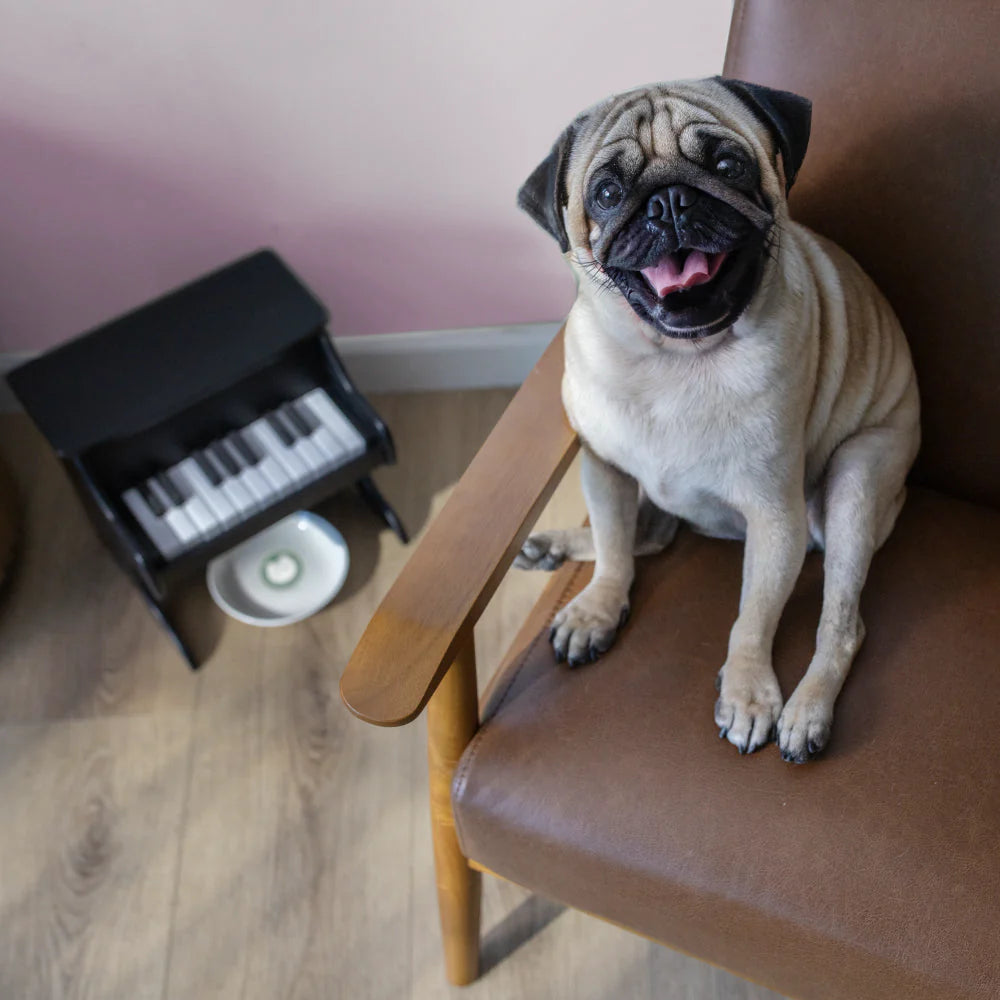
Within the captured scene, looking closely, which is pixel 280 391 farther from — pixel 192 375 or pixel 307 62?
pixel 307 62

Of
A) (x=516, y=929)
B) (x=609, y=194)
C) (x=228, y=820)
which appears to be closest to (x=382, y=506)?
(x=228, y=820)

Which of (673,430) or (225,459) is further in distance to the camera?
(225,459)

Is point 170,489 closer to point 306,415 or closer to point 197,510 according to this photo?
point 197,510

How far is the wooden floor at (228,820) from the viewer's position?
1.43m

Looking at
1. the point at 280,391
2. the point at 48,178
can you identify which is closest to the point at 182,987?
the point at 280,391

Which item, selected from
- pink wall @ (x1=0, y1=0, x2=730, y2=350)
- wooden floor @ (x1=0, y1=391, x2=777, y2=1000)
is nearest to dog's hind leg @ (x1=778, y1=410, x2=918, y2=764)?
wooden floor @ (x1=0, y1=391, x2=777, y2=1000)

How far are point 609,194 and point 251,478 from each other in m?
0.85

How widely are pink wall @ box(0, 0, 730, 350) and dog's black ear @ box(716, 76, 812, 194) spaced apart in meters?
0.55

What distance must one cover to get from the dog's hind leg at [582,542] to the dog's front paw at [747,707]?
20cm

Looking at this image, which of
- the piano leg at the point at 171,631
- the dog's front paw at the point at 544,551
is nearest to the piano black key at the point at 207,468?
the piano leg at the point at 171,631

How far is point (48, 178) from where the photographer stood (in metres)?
1.63

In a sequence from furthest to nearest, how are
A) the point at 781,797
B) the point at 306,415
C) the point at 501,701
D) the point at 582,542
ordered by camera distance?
1. the point at 306,415
2. the point at 582,542
3. the point at 501,701
4. the point at 781,797

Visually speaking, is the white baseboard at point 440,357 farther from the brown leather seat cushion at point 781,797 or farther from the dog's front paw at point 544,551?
the brown leather seat cushion at point 781,797

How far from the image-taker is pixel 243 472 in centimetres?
161
